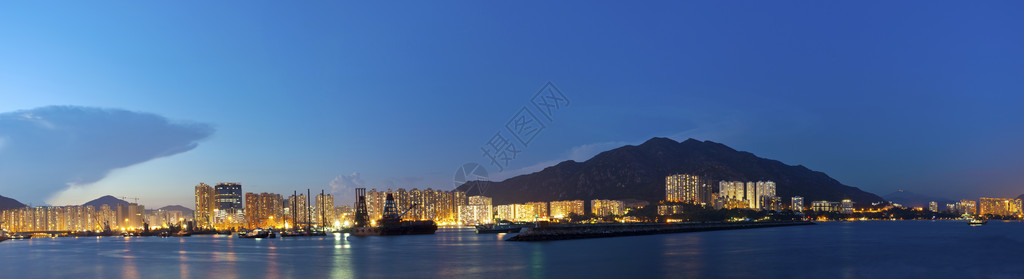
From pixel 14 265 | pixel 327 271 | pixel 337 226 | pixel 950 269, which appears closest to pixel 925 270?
pixel 950 269

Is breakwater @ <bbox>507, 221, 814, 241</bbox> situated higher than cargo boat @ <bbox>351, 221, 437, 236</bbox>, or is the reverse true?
breakwater @ <bbox>507, 221, 814, 241</bbox>

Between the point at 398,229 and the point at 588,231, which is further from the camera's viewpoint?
the point at 398,229

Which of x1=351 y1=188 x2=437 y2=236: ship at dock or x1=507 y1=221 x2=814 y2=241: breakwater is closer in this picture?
x1=507 y1=221 x2=814 y2=241: breakwater

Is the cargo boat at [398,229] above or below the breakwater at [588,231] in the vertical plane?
below

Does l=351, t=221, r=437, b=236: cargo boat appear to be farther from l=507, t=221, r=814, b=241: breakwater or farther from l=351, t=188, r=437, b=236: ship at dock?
l=507, t=221, r=814, b=241: breakwater

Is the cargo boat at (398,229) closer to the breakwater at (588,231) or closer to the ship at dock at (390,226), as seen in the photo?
the ship at dock at (390,226)

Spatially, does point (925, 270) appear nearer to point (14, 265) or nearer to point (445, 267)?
→ point (445, 267)

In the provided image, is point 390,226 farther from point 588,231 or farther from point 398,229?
point 588,231

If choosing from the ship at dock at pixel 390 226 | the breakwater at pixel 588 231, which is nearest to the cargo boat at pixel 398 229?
the ship at dock at pixel 390 226

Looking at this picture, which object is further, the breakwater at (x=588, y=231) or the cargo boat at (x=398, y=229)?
the cargo boat at (x=398, y=229)

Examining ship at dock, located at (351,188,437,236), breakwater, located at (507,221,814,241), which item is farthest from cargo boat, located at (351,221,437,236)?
breakwater, located at (507,221,814,241)

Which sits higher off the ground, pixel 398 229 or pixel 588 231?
pixel 588 231

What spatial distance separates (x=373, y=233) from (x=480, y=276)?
293 ft

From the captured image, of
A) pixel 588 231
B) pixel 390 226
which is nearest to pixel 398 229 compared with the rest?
pixel 390 226
